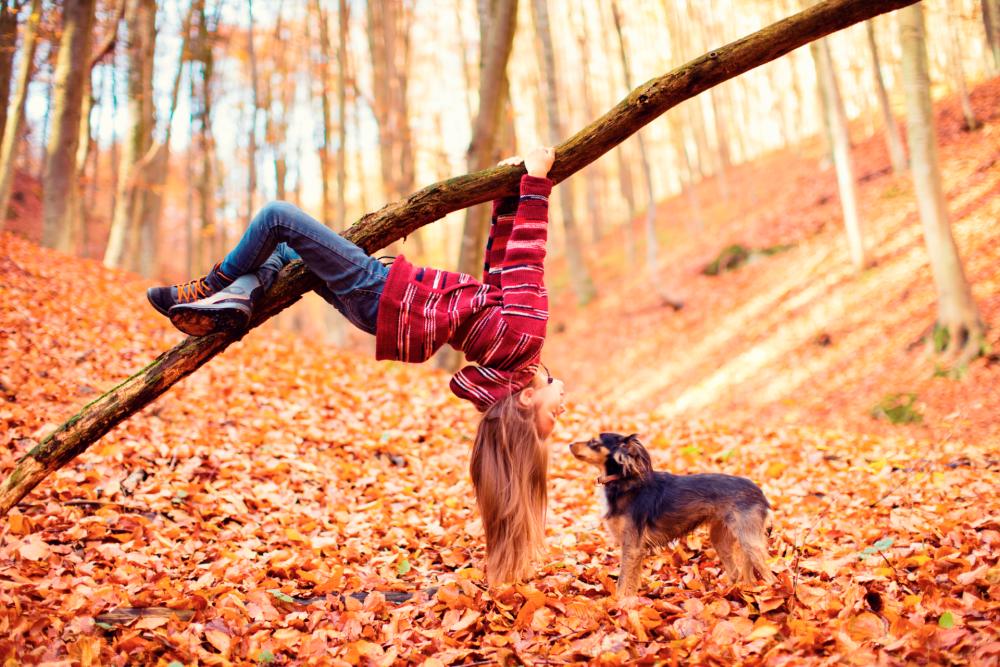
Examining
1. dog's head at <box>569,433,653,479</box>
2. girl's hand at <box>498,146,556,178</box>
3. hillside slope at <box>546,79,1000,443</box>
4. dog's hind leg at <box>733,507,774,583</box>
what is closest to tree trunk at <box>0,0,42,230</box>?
girl's hand at <box>498,146,556,178</box>

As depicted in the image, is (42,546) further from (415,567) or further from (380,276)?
(380,276)

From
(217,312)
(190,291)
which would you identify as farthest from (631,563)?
(190,291)

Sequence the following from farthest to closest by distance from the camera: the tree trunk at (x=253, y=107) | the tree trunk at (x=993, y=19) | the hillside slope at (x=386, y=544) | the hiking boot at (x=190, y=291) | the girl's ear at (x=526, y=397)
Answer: the tree trunk at (x=253, y=107) < the tree trunk at (x=993, y=19) < the hiking boot at (x=190, y=291) < the girl's ear at (x=526, y=397) < the hillside slope at (x=386, y=544)

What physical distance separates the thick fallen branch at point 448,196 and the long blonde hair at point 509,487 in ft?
4.25

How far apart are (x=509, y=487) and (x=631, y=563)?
85 centimetres

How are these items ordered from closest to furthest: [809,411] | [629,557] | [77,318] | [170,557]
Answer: [629,557], [170,557], [77,318], [809,411]

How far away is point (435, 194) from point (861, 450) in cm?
605

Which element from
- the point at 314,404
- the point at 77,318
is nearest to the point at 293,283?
the point at 314,404

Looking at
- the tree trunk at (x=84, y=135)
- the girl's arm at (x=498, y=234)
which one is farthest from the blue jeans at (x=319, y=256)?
the tree trunk at (x=84, y=135)

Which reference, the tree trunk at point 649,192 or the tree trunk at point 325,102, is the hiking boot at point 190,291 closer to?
the tree trunk at point 325,102

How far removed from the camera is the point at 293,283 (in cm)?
399

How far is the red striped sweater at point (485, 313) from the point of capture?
12.4 feet

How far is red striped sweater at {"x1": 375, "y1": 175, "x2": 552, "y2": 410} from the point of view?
12.4ft

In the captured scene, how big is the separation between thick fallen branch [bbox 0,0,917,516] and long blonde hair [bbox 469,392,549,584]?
1.29 m
